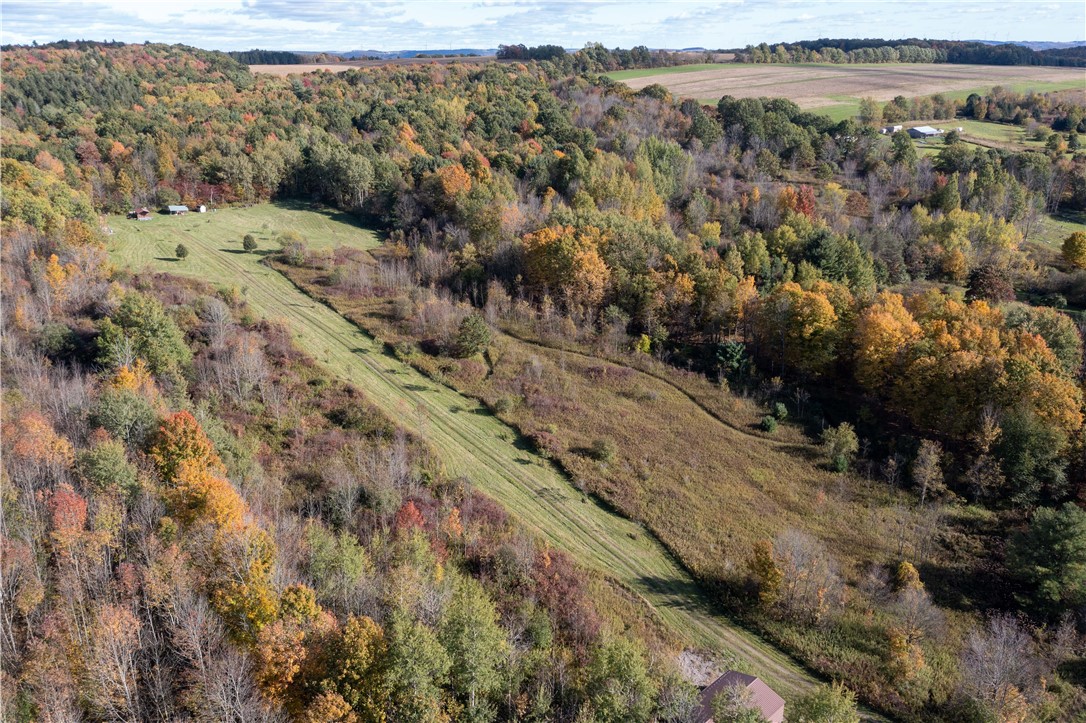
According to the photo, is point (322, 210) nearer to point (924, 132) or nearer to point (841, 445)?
point (841, 445)

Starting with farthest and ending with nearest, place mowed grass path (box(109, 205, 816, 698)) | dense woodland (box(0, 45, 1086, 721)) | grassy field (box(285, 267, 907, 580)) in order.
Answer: grassy field (box(285, 267, 907, 580)), mowed grass path (box(109, 205, 816, 698)), dense woodland (box(0, 45, 1086, 721))

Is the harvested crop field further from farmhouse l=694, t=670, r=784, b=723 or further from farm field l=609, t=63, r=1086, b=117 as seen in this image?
farmhouse l=694, t=670, r=784, b=723

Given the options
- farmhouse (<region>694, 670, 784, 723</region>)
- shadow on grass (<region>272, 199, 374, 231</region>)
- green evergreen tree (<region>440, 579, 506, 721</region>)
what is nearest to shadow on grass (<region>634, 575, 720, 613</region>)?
farmhouse (<region>694, 670, 784, 723</region>)

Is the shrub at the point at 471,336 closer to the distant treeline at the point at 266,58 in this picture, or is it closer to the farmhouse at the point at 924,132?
the farmhouse at the point at 924,132

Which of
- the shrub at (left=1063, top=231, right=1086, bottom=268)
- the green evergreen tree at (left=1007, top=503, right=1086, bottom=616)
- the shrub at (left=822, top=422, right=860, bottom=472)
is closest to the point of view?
the green evergreen tree at (left=1007, top=503, right=1086, bottom=616)

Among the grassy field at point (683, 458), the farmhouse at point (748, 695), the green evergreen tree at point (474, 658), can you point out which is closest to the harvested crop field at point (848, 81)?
the grassy field at point (683, 458)

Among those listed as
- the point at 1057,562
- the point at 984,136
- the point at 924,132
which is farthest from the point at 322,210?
the point at 984,136

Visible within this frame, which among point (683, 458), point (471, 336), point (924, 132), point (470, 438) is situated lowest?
point (683, 458)
